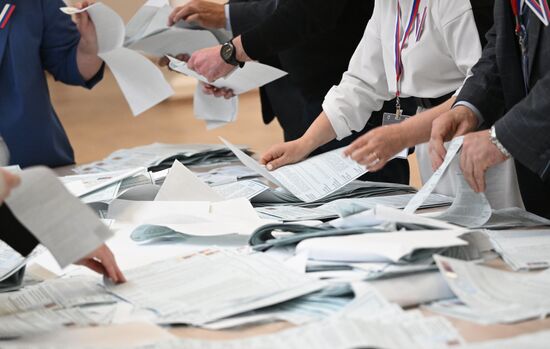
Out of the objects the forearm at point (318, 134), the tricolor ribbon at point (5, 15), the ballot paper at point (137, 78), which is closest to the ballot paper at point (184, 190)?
the forearm at point (318, 134)

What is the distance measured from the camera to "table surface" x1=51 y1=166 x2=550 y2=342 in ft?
3.51

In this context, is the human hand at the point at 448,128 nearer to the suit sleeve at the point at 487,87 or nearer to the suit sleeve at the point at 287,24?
the suit sleeve at the point at 487,87

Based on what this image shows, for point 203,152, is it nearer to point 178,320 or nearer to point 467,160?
point 467,160

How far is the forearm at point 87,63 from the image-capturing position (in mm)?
3068

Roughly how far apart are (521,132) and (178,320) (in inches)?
28.6

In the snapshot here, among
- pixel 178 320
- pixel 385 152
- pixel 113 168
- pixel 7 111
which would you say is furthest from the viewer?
pixel 7 111

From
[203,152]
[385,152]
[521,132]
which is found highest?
[521,132]

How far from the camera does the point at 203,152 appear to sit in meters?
2.71

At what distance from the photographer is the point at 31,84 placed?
2912 mm

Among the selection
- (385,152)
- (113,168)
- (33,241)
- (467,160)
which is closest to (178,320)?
(33,241)

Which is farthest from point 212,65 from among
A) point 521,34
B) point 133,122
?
point 133,122

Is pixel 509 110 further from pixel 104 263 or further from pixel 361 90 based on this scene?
pixel 104 263

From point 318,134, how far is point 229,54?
486 mm

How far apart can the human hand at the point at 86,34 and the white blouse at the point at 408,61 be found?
41.5 inches
